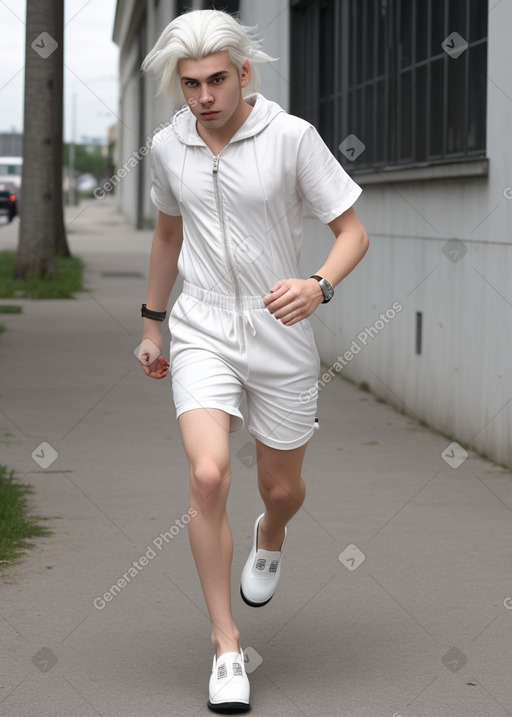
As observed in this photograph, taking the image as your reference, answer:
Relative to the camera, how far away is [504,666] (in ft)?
14.4

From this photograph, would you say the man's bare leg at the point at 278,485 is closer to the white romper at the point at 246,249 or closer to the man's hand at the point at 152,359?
the white romper at the point at 246,249

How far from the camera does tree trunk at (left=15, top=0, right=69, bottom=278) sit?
19469mm

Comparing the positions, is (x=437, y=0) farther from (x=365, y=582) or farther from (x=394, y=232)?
(x=365, y=582)

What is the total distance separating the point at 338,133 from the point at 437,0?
11.1 ft

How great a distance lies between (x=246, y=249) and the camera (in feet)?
13.5

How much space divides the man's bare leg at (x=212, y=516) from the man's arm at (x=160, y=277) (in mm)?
473

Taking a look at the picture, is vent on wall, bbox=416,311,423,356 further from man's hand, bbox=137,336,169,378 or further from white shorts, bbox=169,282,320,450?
white shorts, bbox=169,282,320,450

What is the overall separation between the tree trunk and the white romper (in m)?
15.0

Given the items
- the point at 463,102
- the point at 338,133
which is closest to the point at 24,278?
the point at 338,133

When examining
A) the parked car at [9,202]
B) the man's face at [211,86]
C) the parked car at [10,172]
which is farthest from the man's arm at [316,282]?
the parked car at [10,172]

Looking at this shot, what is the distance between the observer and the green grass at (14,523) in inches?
227

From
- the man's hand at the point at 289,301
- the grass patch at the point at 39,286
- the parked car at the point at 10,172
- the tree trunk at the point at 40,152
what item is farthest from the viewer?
the parked car at the point at 10,172

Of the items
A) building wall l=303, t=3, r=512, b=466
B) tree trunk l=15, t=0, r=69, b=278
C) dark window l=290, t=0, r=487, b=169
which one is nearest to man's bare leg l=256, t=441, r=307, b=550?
building wall l=303, t=3, r=512, b=466

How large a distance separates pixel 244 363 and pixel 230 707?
38.6 inches
